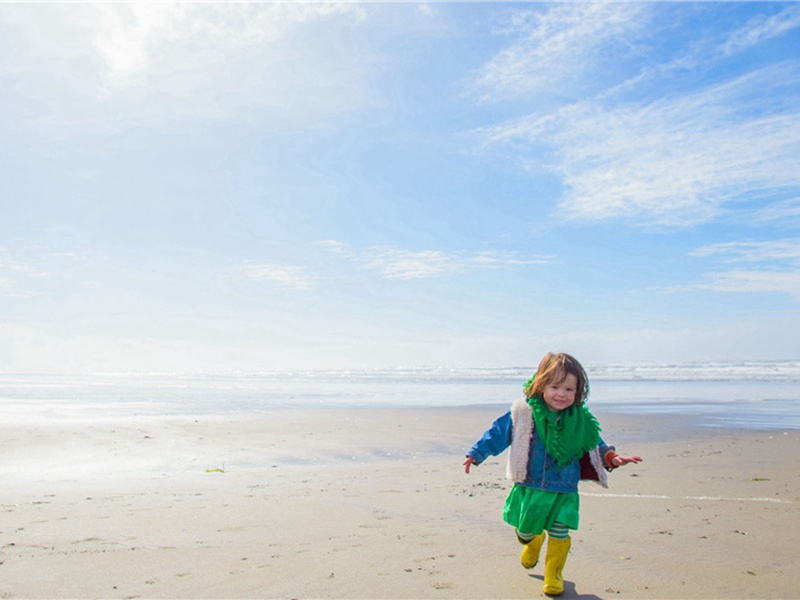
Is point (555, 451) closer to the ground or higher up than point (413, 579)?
higher up

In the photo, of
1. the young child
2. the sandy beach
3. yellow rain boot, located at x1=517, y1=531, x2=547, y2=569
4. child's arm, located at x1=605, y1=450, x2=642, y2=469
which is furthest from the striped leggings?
child's arm, located at x1=605, y1=450, x2=642, y2=469

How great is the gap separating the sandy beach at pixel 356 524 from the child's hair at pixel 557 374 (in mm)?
1147

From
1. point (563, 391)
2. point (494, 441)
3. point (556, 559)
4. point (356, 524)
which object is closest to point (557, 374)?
point (563, 391)

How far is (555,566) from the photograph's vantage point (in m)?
3.96

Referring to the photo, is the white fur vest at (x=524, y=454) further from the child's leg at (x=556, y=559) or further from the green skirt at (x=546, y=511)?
the child's leg at (x=556, y=559)

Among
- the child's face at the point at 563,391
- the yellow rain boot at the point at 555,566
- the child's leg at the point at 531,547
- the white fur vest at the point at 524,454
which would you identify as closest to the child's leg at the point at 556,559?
the yellow rain boot at the point at 555,566

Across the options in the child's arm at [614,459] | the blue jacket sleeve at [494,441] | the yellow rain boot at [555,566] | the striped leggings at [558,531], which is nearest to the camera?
the yellow rain boot at [555,566]

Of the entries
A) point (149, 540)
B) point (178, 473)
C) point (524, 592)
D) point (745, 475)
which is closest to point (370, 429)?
point (178, 473)

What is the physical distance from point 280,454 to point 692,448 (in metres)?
6.24

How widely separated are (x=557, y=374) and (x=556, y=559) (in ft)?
3.52

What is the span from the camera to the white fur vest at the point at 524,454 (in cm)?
420

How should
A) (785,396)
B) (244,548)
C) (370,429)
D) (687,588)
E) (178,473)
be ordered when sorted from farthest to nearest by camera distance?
1. (785,396)
2. (370,429)
3. (178,473)
4. (244,548)
5. (687,588)

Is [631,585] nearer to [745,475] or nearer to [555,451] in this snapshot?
[555,451]

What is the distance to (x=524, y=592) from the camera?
13.1 feet
